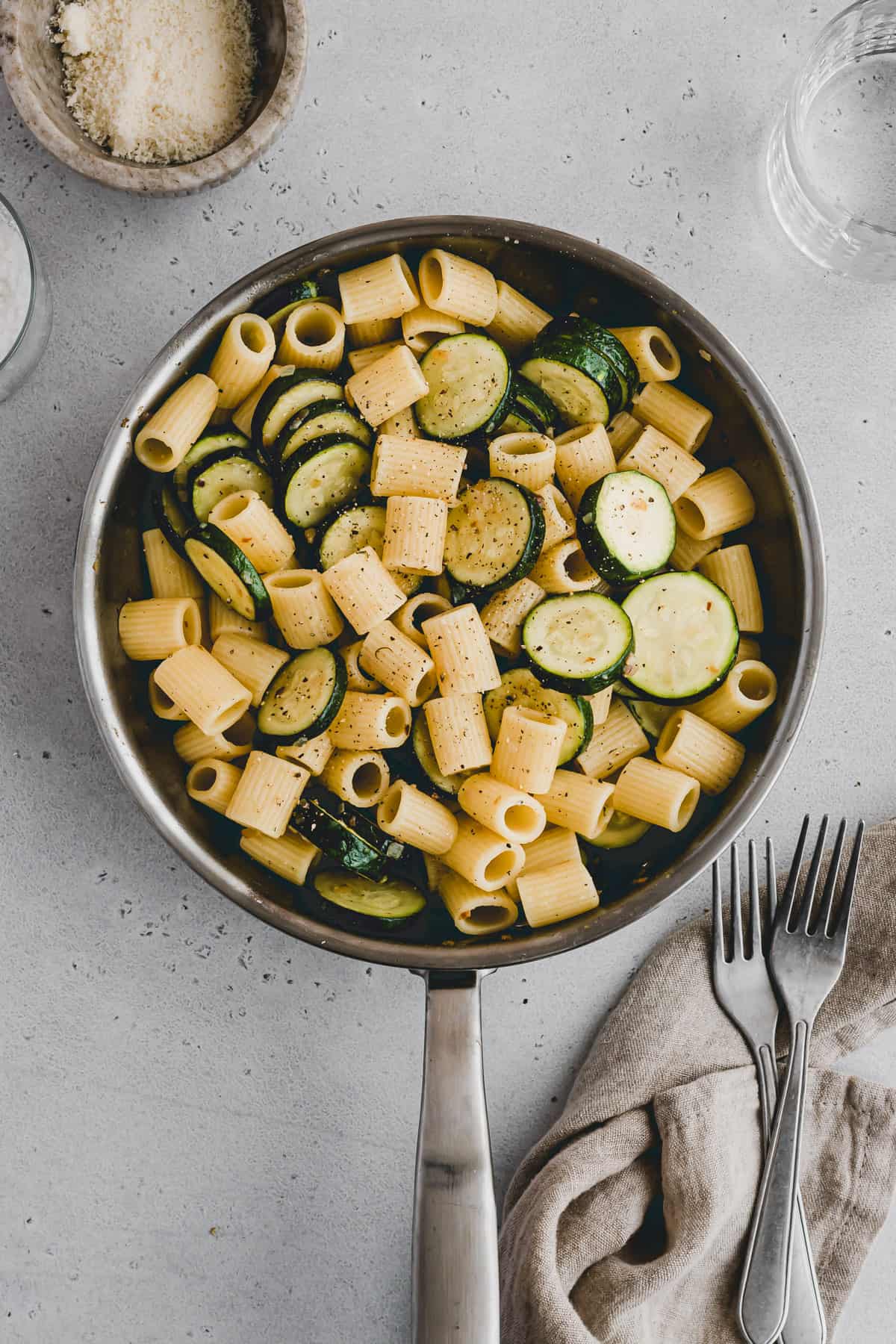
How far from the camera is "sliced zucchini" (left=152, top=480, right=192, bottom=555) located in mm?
1572

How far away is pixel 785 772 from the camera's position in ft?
6.23

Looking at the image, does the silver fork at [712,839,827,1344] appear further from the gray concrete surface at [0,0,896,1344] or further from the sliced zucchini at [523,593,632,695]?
the sliced zucchini at [523,593,632,695]

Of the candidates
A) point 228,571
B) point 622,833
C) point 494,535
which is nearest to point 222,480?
point 228,571

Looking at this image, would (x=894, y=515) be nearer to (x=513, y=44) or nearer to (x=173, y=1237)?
(x=513, y=44)

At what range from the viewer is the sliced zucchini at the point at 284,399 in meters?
1.58

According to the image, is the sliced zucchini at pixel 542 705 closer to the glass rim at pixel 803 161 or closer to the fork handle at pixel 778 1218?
the fork handle at pixel 778 1218

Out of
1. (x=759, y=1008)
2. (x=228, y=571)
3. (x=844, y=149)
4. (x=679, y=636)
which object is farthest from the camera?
(x=844, y=149)

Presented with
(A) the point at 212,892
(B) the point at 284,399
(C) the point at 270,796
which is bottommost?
(A) the point at 212,892

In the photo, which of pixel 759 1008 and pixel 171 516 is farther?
pixel 759 1008

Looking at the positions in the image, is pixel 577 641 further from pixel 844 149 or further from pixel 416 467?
pixel 844 149

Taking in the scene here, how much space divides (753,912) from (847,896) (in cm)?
15

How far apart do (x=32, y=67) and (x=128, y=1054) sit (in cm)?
156

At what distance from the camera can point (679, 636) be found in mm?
1581

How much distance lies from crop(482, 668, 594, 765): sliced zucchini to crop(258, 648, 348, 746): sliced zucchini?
230 millimetres
